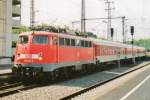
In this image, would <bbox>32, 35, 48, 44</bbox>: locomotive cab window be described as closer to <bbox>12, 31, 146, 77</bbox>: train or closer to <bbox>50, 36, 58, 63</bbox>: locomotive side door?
<bbox>12, 31, 146, 77</bbox>: train

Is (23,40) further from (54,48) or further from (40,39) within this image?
(54,48)

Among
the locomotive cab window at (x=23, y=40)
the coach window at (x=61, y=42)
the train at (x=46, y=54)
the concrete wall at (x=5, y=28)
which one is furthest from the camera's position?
the concrete wall at (x=5, y=28)

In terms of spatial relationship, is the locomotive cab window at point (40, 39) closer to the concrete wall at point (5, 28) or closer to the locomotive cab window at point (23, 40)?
the locomotive cab window at point (23, 40)

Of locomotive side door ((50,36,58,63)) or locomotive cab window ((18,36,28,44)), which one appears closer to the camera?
locomotive side door ((50,36,58,63))

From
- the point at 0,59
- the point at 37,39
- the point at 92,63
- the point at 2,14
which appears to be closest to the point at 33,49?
the point at 37,39

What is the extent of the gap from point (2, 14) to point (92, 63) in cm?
2548

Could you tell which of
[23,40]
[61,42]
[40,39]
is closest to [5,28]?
[61,42]

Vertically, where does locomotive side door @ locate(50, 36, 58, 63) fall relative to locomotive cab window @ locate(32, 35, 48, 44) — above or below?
below

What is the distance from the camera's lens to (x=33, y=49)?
73.8 feet

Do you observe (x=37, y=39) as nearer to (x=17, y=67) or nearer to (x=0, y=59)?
(x=17, y=67)

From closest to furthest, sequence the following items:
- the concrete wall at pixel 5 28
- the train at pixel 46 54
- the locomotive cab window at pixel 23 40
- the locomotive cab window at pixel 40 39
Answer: the train at pixel 46 54
the locomotive cab window at pixel 40 39
the locomotive cab window at pixel 23 40
the concrete wall at pixel 5 28

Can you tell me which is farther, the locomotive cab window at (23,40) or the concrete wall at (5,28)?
the concrete wall at (5,28)

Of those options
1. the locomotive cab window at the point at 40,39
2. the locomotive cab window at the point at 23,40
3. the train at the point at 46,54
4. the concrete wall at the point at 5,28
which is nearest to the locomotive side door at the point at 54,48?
the train at the point at 46,54

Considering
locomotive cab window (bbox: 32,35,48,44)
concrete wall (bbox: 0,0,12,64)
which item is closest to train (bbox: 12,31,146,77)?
locomotive cab window (bbox: 32,35,48,44)
